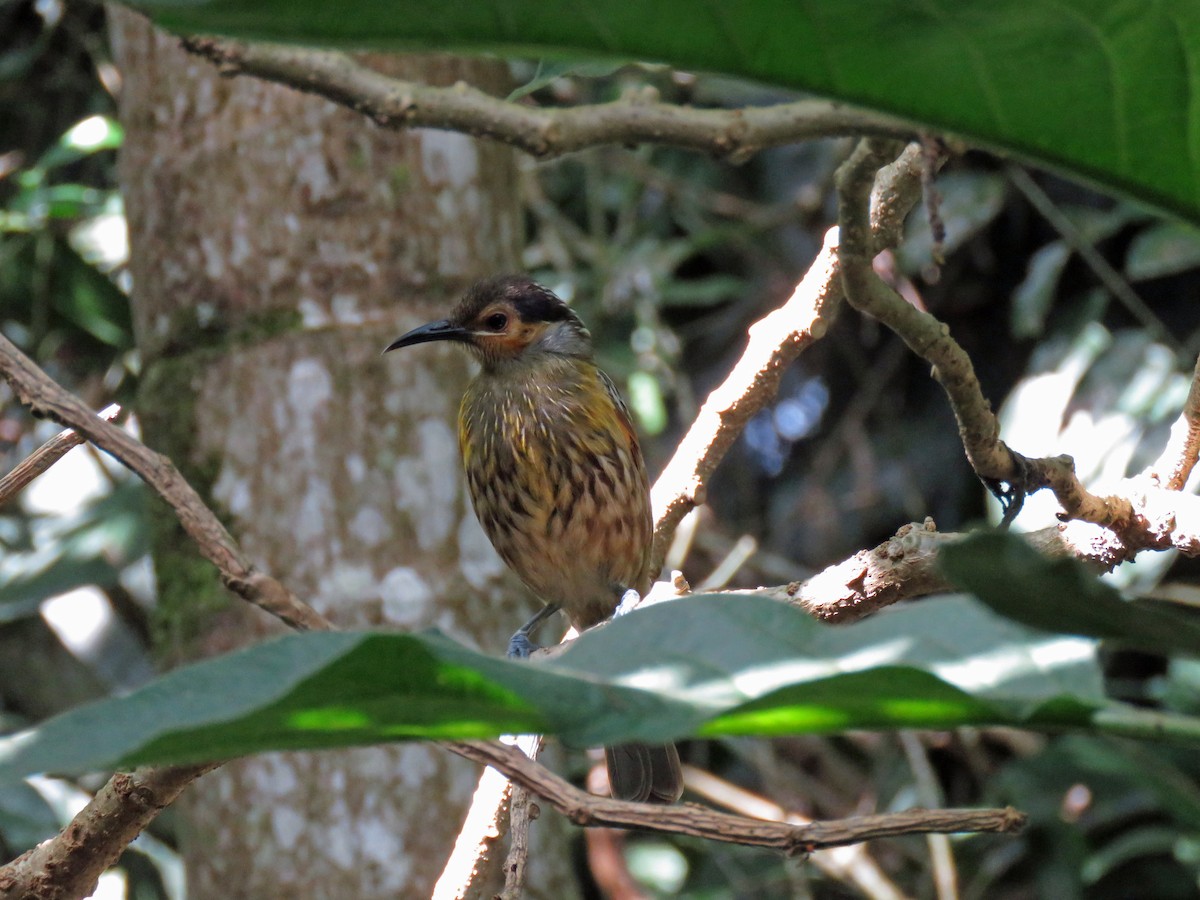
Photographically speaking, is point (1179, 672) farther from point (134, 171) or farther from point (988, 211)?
point (134, 171)

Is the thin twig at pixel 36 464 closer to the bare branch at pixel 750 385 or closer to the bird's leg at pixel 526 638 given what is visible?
the bare branch at pixel 750 385

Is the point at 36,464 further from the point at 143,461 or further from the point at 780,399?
the point at 780,399

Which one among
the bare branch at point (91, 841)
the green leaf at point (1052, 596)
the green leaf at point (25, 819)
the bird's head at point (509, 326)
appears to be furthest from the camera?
the green leaf at point (25, 819)

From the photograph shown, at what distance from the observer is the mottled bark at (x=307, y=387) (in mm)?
3348

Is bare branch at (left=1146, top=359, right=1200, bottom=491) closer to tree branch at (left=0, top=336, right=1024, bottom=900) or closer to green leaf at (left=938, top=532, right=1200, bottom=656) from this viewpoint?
tree branch at (left=0, top=336, right=1024, bottom=900)

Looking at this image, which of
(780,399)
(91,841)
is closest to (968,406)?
(91,841)

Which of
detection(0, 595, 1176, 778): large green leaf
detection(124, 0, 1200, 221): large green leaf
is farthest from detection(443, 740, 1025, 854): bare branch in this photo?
detection(124, 0, 1200, 221): large green leaf

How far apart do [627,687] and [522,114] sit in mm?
822

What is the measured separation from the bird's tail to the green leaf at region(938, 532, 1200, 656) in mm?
2673

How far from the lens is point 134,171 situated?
3855 millimetres

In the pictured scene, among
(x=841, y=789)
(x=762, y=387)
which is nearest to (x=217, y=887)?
(x=762, y=387)

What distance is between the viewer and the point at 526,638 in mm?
3375

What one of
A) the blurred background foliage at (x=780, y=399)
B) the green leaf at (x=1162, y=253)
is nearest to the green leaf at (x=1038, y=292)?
the blurred background foliage at (x=780, y=399)

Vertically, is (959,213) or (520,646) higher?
(959,213)
